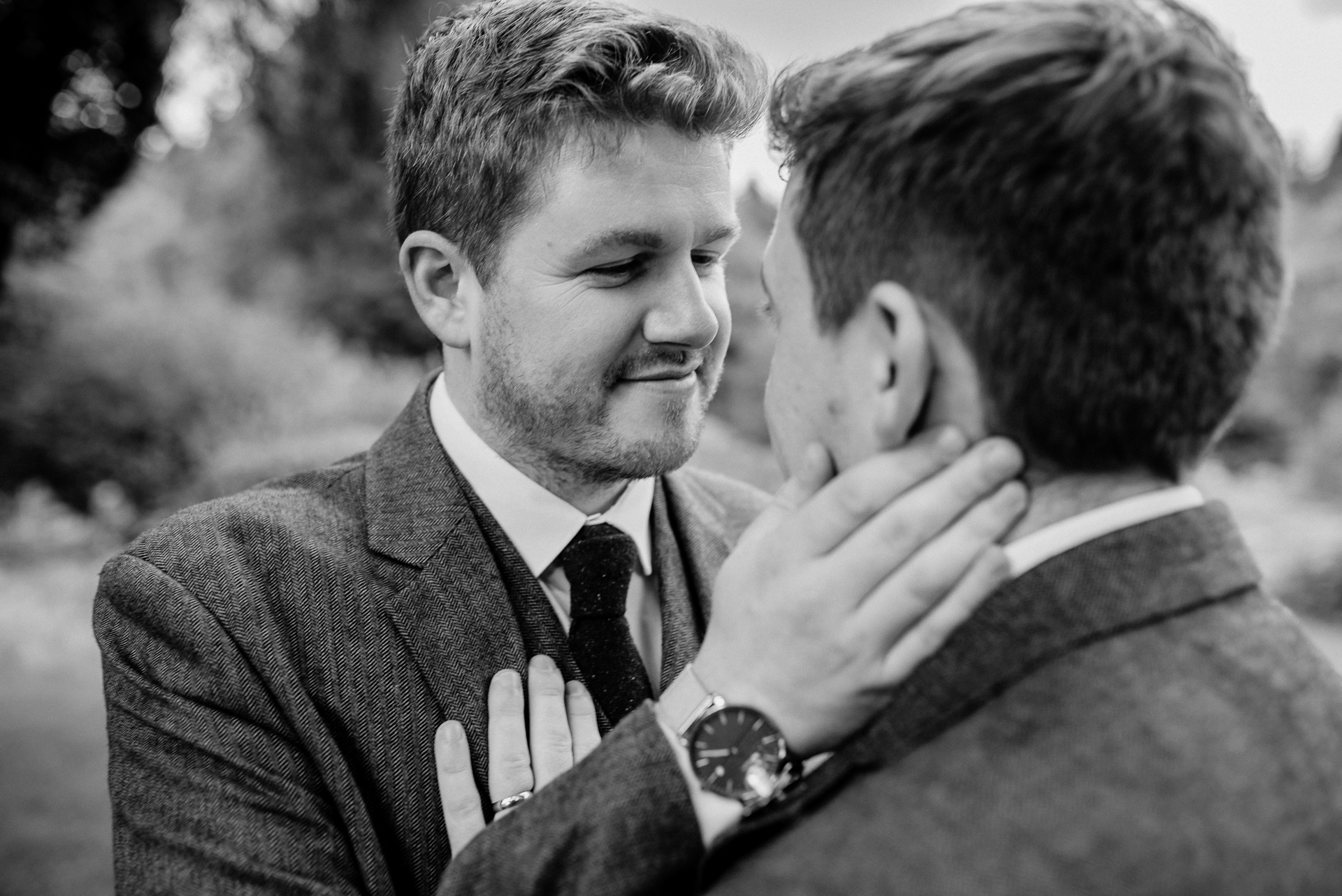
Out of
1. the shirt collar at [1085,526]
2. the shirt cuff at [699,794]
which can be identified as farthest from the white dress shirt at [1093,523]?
the shirt cuff at [699,794]

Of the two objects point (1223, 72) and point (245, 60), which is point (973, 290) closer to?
point (1223, 72)

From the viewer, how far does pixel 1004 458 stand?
1.34 m

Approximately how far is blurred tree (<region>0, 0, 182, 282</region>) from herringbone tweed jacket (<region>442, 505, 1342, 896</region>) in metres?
7.00

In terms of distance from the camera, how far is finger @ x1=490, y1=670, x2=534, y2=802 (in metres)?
1.92

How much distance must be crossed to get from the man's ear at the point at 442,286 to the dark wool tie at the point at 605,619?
556 mm

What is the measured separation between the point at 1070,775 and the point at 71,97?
831cm

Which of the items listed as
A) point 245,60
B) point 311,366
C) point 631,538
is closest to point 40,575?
point 311,366

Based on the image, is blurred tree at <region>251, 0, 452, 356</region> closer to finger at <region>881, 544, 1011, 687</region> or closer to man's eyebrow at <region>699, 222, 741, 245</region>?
man's eyebrow at <region>699, 222, 741, 245</region>

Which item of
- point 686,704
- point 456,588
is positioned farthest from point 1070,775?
point 456,588

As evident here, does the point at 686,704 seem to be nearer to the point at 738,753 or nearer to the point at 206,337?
the point at 738,753

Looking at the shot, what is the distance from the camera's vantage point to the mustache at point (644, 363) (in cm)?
239

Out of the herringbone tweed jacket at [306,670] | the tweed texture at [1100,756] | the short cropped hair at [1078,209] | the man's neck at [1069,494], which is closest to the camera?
the tweed texture at [1100,756]

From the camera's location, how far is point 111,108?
7.77 metres

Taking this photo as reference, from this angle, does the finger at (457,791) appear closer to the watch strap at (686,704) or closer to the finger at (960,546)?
the watch strap at (686,704)
